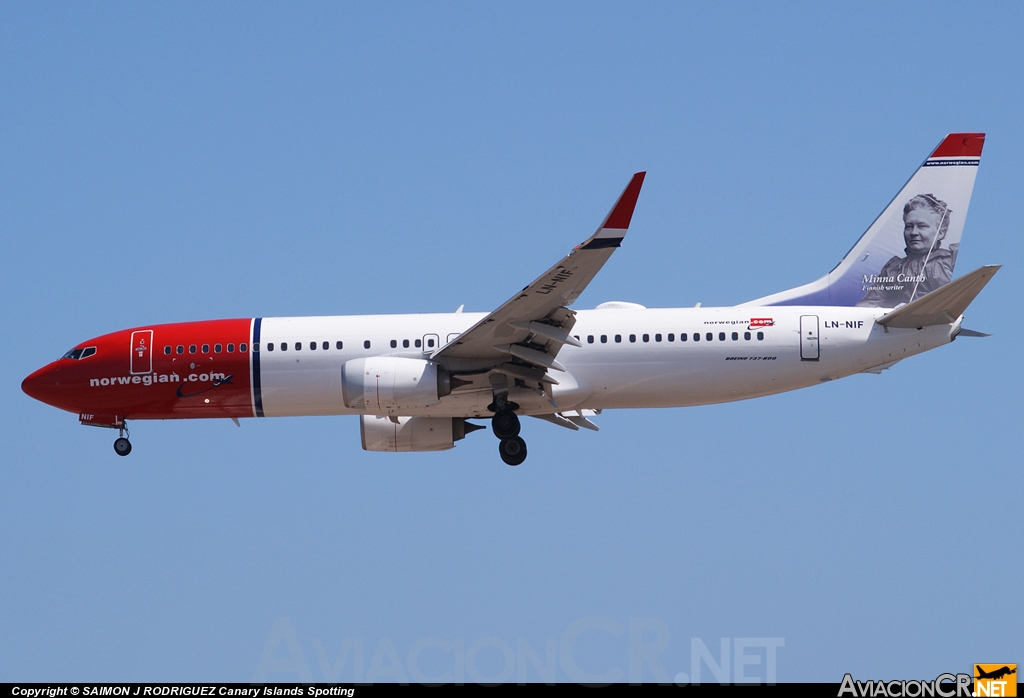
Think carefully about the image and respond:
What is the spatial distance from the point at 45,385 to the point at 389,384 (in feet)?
28.6

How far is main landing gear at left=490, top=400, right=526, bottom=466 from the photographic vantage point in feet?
93.9

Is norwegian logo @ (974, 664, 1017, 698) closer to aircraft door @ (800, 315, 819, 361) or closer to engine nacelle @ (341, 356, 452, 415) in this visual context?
aircraft door @ (800, 315, 819, 361)

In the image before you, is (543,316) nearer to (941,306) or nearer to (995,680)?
(941,306)

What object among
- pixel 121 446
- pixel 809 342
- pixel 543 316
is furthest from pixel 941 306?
pixel 121 446

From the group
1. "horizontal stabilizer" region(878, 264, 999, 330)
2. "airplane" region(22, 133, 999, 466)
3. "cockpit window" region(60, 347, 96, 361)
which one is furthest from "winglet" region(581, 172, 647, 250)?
"cockpit window" region(60, 347, 96, 361)

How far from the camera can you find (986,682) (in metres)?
19.8

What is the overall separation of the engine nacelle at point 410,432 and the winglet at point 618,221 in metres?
7.85

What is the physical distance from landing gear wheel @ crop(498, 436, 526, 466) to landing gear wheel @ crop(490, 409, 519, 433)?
13cm

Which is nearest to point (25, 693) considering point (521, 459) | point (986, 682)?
point (521, 459)

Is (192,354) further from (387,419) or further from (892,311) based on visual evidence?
(892,311)

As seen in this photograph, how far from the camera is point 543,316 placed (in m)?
27.0

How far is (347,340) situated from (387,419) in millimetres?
2543

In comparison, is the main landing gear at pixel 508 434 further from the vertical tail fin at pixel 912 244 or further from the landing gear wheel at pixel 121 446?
the landing gear wheel at pixel 121 446

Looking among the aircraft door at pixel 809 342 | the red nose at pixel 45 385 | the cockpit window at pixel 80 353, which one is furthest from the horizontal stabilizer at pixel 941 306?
the red nose at pixel 45 385
